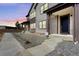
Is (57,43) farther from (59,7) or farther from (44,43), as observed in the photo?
(59,7)

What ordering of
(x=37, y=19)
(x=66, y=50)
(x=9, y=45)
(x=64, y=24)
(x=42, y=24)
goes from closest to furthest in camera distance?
(x=66, y=50) → (x=9, y=45) → (x=37, y=19) → (x=42, y=24) → (x=64, y=24)

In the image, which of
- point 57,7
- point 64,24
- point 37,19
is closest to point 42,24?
point 37,19

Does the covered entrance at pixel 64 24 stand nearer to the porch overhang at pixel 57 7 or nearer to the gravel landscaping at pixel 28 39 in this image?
the porch overhang at pixel 57 7

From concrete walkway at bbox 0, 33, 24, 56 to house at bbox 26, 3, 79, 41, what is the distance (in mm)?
1090

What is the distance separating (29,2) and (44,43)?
6.54ft

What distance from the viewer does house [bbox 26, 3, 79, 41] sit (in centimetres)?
722

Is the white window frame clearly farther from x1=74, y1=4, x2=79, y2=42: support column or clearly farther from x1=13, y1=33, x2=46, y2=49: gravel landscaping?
x1=74, y1=4, x2=79, y2=42: support column

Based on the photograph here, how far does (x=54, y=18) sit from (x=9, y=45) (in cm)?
385

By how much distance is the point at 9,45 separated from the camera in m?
6.92

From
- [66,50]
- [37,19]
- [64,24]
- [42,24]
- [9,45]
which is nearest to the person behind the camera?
[66,50]

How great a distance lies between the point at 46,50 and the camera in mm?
6559

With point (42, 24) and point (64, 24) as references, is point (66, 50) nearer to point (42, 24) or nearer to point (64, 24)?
point (42, 24)

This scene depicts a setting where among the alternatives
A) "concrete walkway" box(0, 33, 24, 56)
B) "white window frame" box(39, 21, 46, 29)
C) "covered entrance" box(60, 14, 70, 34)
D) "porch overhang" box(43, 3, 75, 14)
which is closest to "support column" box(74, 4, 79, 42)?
"porch overhang" box(43, 3, 75, 14)

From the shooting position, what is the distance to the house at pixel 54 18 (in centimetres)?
722
